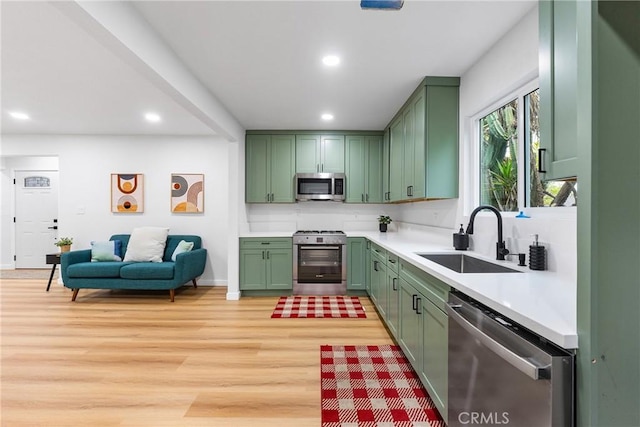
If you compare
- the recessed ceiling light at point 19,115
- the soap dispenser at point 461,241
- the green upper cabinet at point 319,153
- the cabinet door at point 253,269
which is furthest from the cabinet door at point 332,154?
the recessed ceiling light at point 19,115

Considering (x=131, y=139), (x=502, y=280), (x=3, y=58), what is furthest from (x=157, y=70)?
(x=131, y=139)

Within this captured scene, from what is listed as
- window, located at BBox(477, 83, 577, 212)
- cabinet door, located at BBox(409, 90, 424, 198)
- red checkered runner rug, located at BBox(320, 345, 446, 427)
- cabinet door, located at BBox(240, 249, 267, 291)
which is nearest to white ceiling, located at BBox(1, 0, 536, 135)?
cabinet door, located at BBox(409, 90, 424, 198)

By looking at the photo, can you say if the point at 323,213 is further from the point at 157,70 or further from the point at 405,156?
the point at 157,70

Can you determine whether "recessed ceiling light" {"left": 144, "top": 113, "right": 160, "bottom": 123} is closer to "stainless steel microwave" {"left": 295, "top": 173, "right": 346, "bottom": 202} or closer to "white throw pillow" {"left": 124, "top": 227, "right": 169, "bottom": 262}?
"white throw pillow" {"left": 124, "top": 227, "right": 169, "bottom": 262}

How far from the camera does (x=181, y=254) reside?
4.44 metres

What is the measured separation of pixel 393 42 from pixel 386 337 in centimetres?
256

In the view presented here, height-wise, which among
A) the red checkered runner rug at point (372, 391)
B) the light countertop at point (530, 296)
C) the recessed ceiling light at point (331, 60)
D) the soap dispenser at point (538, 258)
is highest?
the recessed ceiling light at point (331, 60)

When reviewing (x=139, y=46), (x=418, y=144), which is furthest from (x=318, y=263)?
(x=139, y=46)

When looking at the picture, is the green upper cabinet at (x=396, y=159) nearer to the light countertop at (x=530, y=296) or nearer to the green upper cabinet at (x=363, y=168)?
the green upper cabinet at (x=363, y=168)

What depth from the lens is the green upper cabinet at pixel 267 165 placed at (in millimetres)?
4930

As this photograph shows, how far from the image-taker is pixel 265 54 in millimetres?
2527

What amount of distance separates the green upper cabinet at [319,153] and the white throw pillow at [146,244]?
2331 mm

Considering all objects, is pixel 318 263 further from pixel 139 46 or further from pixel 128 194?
pixel 128 194

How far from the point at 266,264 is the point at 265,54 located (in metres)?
2.91
